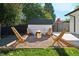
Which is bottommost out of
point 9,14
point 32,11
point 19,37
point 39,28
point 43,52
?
point 43,52

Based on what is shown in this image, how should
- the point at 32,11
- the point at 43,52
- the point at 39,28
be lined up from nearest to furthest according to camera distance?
1. the point at 43,52
2. the point at 32,11
3. the point at 39,28

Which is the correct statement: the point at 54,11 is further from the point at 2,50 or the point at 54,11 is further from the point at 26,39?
the point at 2,50

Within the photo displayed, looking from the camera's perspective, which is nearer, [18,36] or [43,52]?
[43,52]

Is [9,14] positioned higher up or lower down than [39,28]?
higher up

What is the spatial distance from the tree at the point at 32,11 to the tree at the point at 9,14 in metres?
0.41

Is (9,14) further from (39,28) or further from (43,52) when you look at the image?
(43,52)

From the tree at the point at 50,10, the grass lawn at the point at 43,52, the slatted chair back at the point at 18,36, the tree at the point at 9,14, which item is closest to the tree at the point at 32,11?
the tree at the point at 50,10

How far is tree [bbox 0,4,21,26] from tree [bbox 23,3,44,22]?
0.41m

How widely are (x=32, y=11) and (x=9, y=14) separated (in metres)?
1.23

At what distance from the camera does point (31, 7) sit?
13.4 meters

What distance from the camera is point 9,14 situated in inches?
537

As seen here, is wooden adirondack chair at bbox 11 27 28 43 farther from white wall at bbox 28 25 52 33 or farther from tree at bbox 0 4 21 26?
white wall at bbox 28 25 52 33

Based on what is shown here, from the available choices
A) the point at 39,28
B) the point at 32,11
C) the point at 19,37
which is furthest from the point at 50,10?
the point at 19,37

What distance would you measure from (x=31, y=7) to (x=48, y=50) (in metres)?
2.36
